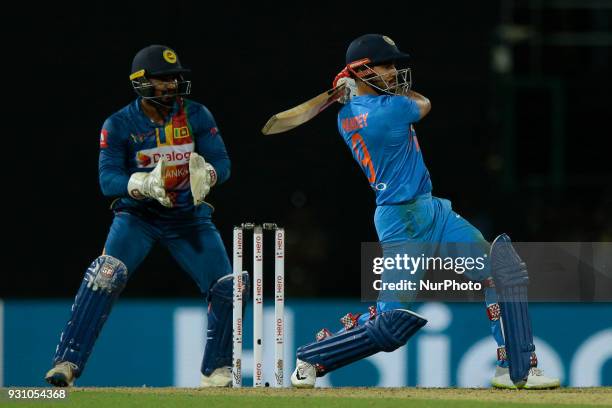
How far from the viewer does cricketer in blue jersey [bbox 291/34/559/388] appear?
23.9ft

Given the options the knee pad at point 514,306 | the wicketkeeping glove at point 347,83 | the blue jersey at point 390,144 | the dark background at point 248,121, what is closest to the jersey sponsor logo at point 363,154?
the blue jersey at point 390,144

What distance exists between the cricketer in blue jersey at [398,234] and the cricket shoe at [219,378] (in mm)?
547

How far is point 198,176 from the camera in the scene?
7.70 metres

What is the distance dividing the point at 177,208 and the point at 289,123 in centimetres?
73

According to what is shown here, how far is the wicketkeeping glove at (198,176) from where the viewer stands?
768cm

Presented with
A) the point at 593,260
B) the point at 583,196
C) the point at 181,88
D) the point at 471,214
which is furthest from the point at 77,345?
the point at 583,196

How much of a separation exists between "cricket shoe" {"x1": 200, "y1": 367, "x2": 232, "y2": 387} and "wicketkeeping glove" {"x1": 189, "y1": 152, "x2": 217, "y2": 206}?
0.80 metres

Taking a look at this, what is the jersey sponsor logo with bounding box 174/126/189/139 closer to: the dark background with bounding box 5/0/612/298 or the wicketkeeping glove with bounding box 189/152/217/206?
the wicketkeeping glove with bounding box 189/152/217/206

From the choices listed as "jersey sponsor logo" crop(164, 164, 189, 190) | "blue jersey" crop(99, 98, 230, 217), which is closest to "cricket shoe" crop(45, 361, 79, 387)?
"blue jersey" crop(99, 98, 230, 217)

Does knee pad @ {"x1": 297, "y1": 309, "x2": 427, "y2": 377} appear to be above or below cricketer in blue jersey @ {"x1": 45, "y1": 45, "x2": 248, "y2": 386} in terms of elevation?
below

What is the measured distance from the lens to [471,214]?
10.8 metres

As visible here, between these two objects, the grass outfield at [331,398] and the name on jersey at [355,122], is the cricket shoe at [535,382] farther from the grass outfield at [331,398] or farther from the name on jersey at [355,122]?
the name on jersey at [355,122]

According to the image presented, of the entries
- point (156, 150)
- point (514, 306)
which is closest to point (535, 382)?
Answer: point (514, 306)

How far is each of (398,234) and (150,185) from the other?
1.18 meters
